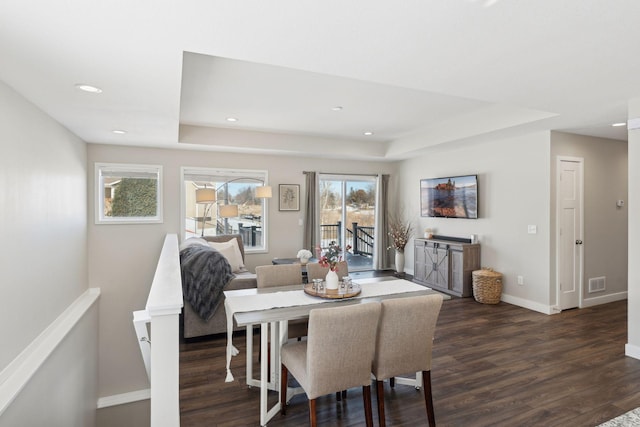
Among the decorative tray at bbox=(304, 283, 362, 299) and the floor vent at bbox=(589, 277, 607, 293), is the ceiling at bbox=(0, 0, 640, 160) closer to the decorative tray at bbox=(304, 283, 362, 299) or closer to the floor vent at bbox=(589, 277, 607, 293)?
the decorative tray at bbox=(304, 283, 362, 299)

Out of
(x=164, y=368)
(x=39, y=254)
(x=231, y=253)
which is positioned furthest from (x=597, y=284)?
(x=39, y=254)

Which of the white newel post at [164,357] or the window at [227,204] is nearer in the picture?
the white newel post at [164,357]

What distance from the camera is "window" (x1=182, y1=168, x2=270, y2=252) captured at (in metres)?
6.20

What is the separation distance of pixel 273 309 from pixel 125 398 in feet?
10.3

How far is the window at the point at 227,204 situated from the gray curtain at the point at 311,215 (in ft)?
2.69

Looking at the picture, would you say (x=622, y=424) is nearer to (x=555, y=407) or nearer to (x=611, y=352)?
(x=555, y=407)

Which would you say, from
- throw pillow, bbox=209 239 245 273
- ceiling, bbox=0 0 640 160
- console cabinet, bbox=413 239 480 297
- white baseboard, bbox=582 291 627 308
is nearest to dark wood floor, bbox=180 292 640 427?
white baseboard, bbox=582 291 627 308

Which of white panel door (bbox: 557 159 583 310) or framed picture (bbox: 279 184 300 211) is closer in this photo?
white panel door (bbox: 557 159 583 310)

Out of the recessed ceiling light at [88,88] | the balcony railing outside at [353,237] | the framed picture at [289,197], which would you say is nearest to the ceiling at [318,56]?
the recessed ceiling light at [88,88]

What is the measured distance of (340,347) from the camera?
6.96 feet

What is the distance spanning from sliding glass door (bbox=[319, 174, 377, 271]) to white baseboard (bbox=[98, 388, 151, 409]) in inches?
160

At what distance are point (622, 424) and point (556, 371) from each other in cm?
284

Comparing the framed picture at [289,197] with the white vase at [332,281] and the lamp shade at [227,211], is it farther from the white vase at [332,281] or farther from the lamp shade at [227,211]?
the white vase at [332,281]

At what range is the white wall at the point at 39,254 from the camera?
2633 millimetres
